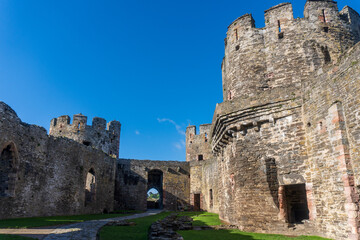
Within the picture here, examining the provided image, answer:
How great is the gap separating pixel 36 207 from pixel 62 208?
97.2 inches

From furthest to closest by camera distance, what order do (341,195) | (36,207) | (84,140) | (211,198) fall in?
1. (84,140)
2. (211,198)
3. (36,207)
4. (341,195)

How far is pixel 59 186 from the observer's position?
1788cm

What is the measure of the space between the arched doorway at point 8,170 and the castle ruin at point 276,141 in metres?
0.04

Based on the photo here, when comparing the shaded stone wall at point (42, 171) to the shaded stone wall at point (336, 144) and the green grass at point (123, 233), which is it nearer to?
the green grass at point (123, 233)

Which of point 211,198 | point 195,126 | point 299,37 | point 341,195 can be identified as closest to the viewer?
point 341,195

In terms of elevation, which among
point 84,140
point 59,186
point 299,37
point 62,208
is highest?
point 299,37

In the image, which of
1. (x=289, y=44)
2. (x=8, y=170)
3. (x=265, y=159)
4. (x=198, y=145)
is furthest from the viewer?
(x=198, y=145)

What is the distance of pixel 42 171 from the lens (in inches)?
648

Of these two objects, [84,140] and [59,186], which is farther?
[84,140]

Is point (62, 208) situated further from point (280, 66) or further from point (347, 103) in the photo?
point (347, 103)

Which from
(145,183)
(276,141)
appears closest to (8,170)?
(276,141)

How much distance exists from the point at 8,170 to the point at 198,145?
27.9 meters

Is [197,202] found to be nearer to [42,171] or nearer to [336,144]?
[42,171]

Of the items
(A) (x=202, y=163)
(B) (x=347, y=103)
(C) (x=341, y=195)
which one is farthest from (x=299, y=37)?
(A) (x=202, y=163)
